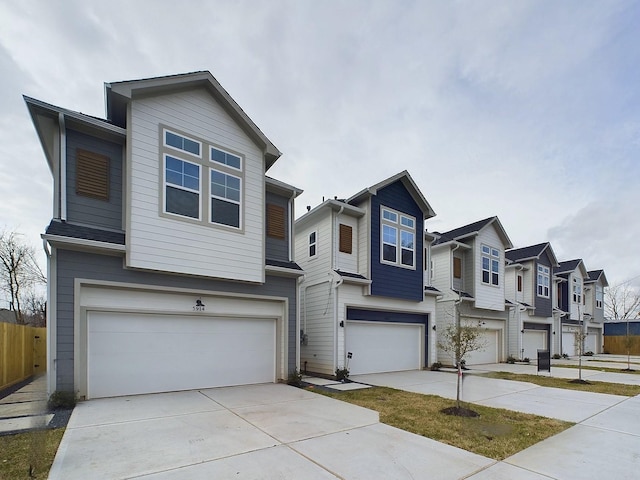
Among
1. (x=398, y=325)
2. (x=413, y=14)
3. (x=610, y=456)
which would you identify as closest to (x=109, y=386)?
(x=610, y=456)

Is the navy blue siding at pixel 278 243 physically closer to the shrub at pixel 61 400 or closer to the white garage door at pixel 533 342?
the shrub at pixel 61 400

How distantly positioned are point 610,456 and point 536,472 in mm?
1543

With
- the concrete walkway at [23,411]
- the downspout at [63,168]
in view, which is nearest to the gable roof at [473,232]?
the downspout at [63,168]

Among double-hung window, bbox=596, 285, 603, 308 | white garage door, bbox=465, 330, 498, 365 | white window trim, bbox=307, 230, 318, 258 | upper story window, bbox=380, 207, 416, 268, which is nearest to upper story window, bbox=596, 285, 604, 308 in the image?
double-hung window, bbox=596, 285, 603, 308

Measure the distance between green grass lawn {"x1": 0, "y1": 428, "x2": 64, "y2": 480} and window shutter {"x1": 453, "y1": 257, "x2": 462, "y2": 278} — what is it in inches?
623

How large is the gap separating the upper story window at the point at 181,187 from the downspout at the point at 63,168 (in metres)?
1.93

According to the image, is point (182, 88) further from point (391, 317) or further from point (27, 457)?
point (391, 317)

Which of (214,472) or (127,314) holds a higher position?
(127,314)

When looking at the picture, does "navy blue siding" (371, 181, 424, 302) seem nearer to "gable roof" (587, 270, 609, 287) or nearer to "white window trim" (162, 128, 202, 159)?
"white window trim" (162, 128, 202, 159)

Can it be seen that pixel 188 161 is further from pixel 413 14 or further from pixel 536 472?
pixel 536 472

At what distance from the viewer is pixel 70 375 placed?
694 cm

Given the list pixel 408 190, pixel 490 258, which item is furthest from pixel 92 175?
pixel 490 258

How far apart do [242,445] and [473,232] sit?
50.3 feet

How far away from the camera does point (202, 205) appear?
345 inches
